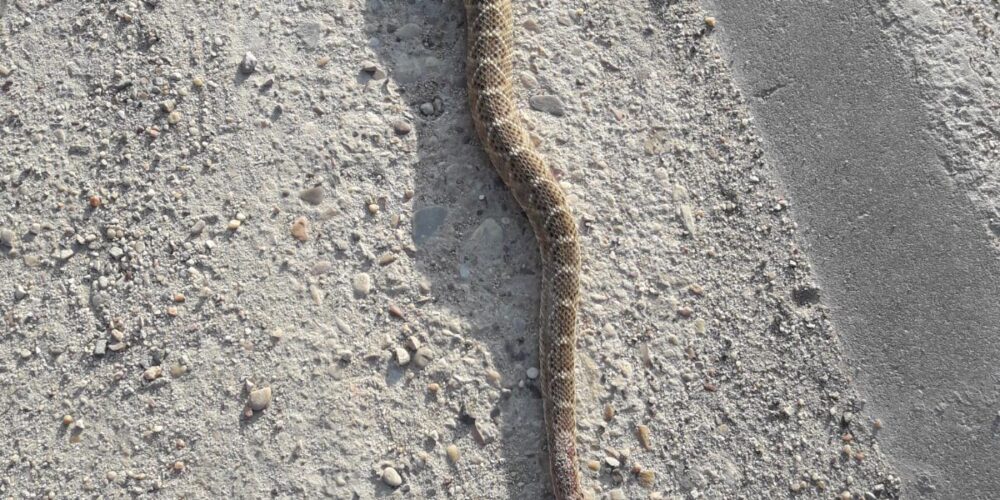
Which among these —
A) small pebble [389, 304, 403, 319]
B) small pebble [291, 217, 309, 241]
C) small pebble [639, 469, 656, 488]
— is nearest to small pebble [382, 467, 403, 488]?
small pebble [389, 304, 403, 319]

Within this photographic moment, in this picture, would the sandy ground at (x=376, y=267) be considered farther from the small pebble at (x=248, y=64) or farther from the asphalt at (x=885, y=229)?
the asphalt at (x=885, y=229)

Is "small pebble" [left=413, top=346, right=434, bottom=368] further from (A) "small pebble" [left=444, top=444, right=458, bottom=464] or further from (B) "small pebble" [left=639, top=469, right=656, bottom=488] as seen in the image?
(B) "small pebble" [left=639, top=469, right=656, bottom=488]

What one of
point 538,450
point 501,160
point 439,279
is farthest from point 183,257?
point 538,450

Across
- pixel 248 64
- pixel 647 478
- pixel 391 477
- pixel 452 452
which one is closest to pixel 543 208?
pixel 452 452

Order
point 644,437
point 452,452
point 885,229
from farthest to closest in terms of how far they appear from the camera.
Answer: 1. point 885,229
2. point 644,437
3. point 452,452

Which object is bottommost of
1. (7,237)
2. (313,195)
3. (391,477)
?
(391,477)

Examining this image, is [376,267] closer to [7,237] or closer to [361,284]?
[361,284]
